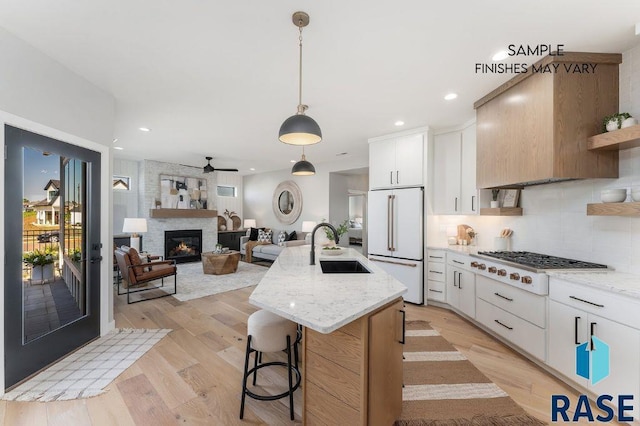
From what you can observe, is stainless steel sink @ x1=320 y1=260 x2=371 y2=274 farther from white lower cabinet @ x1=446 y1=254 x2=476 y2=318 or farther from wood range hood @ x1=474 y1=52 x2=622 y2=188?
wood range hood @ x1=474 y1=52 x2=622 y2=188

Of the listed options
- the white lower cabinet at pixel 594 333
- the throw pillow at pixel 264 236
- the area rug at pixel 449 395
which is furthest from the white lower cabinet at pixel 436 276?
the throw pillow at pixel 264 236

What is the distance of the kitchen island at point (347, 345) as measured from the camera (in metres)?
1.32

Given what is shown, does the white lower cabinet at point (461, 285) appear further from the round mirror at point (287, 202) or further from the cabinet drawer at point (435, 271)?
the round mirror at point (287, 202)

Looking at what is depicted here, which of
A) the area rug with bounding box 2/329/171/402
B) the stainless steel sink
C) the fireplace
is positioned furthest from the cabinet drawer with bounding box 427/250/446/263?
the fireplace

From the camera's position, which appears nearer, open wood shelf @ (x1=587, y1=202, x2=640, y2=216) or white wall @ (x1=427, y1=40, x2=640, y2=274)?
open wood shelf @ (x1=587, y1=202, x2=640, y2=216)

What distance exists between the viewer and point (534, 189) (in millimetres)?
3055

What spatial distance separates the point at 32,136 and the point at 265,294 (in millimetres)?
2482

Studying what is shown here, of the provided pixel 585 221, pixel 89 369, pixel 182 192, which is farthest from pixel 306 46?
pixel 182 192

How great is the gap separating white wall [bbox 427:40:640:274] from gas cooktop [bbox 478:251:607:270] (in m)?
0.11

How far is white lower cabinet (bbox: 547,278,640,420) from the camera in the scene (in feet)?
5.65

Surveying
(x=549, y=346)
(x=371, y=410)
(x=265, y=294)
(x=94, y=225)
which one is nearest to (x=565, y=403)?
(x=549, y=346)

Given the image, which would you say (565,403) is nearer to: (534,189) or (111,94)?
(534,189)

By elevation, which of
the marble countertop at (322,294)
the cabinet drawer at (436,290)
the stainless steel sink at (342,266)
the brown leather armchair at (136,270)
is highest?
the marble countertop at (322,294)

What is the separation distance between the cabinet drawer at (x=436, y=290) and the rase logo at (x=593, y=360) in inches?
72.3
